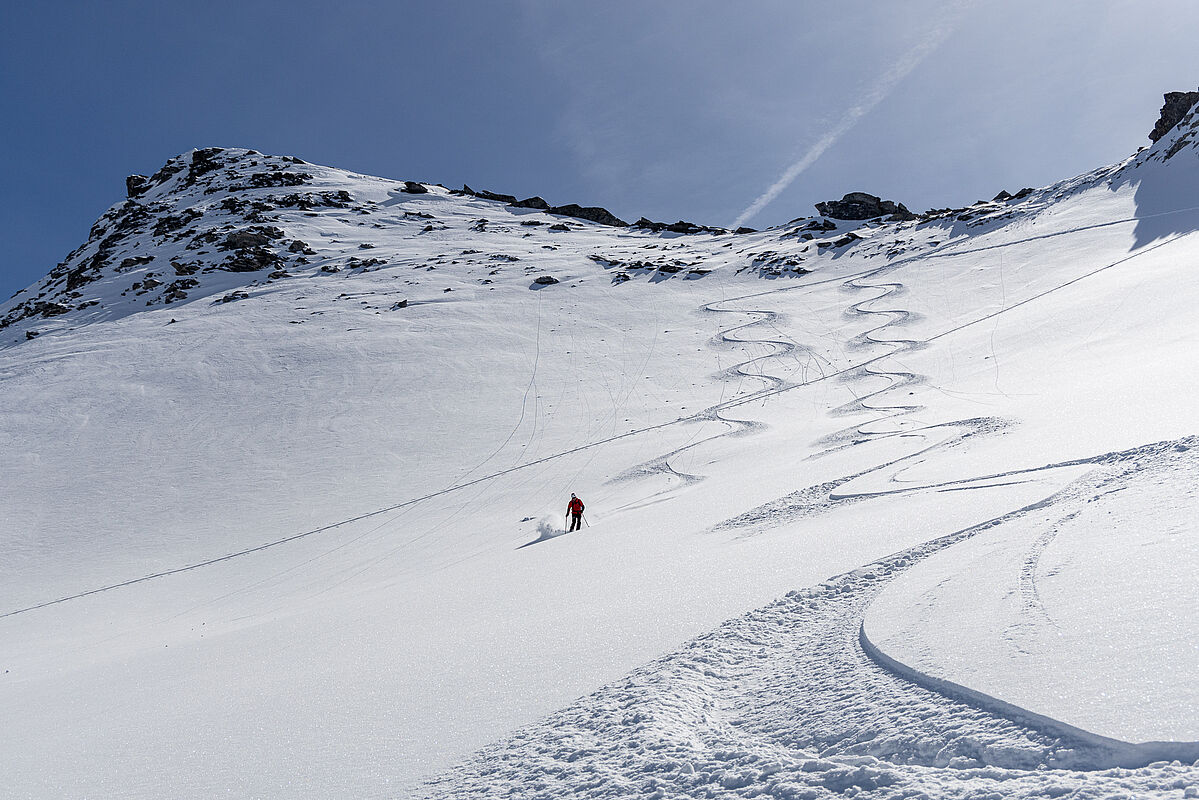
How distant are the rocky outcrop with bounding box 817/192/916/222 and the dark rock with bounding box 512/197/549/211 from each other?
122 ft

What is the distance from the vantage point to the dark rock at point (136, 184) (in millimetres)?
101613

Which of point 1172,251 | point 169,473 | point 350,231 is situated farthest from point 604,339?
point 350,231

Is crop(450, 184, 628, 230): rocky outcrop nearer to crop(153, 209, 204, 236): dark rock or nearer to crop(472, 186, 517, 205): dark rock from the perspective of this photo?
crop(472, 186, 517, 205): dark rock

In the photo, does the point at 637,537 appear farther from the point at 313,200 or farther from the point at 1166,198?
the point at 313,200

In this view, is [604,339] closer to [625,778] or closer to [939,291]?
[939,291]

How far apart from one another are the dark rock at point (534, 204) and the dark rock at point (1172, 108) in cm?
6500

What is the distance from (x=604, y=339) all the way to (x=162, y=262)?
163 ft

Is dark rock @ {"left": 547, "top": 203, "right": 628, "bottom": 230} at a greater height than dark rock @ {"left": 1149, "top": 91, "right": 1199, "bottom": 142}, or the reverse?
dark rock @ {"left": 547, "top": 203, "right": 628, "bottom": 230}

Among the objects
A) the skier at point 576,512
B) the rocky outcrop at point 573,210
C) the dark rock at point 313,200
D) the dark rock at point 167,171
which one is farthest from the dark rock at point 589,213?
the skier at point 576,512

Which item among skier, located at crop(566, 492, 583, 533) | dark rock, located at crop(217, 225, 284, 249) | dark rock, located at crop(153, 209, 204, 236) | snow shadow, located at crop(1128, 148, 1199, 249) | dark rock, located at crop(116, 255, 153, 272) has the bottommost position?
skier, located at crop(566, 492, 583, 533)

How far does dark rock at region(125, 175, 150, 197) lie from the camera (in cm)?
10161

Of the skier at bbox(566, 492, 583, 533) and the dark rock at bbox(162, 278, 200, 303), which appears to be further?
the dark rock at bbox(162, 278, 200, 303)

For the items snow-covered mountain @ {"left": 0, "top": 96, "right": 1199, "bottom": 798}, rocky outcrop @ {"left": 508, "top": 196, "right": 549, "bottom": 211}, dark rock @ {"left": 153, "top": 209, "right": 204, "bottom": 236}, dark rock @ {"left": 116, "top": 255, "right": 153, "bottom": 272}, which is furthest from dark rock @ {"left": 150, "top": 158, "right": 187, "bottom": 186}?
snow-covered mountain @ {"left": 0, "top": 96, "right": 1199, "bottom": 798}

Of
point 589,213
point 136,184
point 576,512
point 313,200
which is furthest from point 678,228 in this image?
point 136,184
